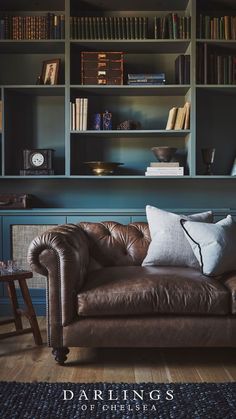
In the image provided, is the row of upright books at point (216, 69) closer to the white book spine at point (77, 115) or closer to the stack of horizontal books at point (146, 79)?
the stack of horizontal books at point (146, 79)

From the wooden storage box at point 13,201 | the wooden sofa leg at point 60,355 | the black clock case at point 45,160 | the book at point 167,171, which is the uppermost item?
the black clock case at point 45,160

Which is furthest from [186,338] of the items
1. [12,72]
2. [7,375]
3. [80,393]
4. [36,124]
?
[12,72]

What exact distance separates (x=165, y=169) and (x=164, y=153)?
0.15 m

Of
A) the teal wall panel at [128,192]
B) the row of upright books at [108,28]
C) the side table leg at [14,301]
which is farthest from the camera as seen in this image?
the teal wall panel at [128,192]

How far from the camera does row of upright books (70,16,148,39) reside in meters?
3.93

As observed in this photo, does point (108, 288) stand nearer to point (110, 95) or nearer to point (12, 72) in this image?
point (110, 95)

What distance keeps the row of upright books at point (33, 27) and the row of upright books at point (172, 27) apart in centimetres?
79

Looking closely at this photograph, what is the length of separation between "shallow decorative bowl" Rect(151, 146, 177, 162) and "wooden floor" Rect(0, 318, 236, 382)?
5.58ft

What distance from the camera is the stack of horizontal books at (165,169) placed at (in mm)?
3936

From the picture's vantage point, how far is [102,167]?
13.2 ft

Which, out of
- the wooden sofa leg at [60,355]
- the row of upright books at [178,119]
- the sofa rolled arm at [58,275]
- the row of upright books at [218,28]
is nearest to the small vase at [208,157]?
the row of upright books at [178,119]

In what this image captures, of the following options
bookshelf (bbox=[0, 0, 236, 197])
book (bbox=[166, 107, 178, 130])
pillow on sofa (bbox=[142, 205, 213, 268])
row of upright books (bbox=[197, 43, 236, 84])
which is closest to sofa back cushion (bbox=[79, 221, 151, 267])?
pillow on sofa (bbox=[142, 205, 213, 268])

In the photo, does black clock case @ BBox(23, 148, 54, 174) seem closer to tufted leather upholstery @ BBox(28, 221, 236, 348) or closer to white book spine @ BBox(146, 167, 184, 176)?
white book spine @ BBox(146, 167, 184, 176)

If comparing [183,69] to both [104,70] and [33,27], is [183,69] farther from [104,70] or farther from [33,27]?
[33,27]
